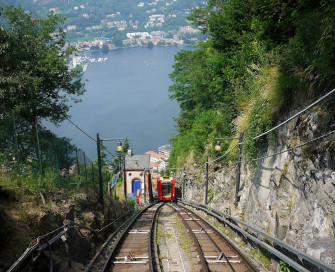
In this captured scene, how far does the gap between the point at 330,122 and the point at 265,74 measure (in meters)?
4.01

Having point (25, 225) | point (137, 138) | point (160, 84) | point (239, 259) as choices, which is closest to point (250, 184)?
point (239, 259)

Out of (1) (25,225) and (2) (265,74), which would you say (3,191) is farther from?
(2) (265,74)

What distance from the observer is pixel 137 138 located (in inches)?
2635

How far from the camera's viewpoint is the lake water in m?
64.9

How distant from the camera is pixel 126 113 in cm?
7600

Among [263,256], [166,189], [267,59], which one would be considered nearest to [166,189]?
[166,189]

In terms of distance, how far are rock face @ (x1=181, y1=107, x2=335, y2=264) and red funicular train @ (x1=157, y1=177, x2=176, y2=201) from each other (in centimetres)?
1564

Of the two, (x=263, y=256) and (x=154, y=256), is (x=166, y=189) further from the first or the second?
(x=263, y=256)

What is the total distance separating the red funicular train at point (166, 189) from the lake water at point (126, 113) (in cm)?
2270

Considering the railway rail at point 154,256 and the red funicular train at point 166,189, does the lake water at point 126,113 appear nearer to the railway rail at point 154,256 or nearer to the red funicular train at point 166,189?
the red funicular train at point 166,189

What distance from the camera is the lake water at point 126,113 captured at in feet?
213

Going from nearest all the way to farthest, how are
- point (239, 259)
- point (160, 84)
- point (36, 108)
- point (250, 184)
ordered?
point (239, 259)
point (250, 184)
point (36, 108)
point (160, 84)

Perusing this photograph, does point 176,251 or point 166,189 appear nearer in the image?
point 176,251

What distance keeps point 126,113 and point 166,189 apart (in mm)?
51751
